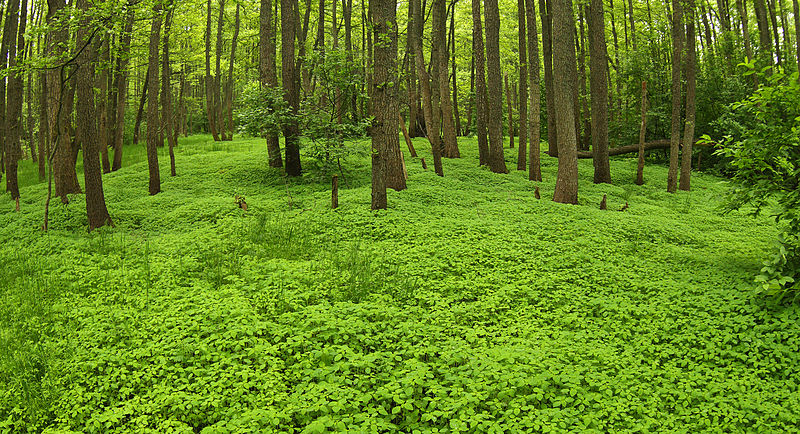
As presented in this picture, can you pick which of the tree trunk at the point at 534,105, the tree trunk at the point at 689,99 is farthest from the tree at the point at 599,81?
the tree trunk at the point at 689,99

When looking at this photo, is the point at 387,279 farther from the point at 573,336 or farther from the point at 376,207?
the point at 376,207

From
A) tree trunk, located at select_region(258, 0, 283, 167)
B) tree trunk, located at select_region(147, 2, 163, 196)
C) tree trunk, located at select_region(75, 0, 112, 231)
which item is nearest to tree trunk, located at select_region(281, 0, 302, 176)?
tree trunk, located at select_region(258, 0, 283, 167)

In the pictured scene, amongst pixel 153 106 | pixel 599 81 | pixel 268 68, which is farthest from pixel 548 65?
pixel 153 106

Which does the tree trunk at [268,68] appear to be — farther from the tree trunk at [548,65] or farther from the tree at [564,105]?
the tree trunk at [548,65]

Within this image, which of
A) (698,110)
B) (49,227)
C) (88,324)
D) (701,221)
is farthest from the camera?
(698,110)

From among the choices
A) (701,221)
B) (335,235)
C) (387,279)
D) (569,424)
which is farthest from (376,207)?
(701,221)

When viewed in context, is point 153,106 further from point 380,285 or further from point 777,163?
point 777,163

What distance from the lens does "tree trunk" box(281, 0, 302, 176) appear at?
47.5 feet

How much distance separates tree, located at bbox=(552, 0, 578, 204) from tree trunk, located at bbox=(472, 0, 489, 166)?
3801 millimetres

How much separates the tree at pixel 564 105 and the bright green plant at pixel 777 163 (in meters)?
5.44

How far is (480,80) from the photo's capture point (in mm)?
16797

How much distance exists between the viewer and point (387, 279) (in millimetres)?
7199

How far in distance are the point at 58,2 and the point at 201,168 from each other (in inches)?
279

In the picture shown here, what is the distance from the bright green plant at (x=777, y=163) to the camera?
6.04 meters
